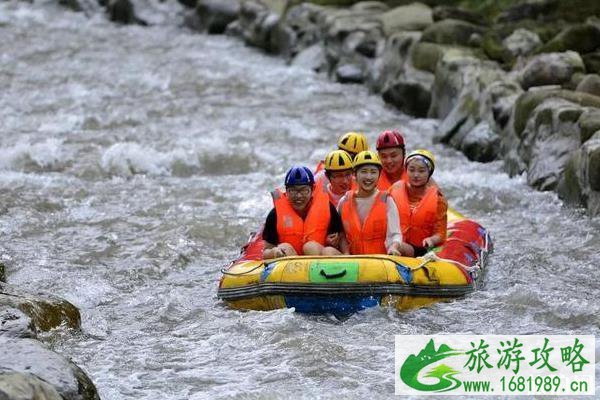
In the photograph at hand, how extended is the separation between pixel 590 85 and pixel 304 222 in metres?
6.23

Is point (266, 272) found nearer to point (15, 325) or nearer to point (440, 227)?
point (440, 227)

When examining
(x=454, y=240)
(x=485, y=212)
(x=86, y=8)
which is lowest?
(x=86, y=8)

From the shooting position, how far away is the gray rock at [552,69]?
1391 centimetres

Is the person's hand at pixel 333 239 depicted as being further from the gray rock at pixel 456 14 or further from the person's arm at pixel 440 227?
the gray rock at pixel 456 14

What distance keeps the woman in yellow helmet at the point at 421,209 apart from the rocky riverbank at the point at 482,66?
2.58 meters

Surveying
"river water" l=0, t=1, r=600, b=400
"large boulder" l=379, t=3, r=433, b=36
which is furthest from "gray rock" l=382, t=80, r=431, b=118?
"large boulder" l=379, t=3, r=433, b=36

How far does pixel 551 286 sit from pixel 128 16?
18.6m

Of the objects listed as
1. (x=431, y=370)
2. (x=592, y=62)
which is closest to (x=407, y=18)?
(x=592, y=62)

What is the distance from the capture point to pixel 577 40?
1491 cm

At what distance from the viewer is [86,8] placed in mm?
26344

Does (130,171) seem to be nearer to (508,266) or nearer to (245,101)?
(245,101)

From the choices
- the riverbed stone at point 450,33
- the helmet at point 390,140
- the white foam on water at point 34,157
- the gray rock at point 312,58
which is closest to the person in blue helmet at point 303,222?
the helmet at point 390,140

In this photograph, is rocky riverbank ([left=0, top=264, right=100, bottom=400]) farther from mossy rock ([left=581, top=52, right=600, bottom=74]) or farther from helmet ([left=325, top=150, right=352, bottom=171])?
mossy rock ([left=581, top=52, right=600, bottom=74])

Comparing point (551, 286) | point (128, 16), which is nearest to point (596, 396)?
point (551, 286)
